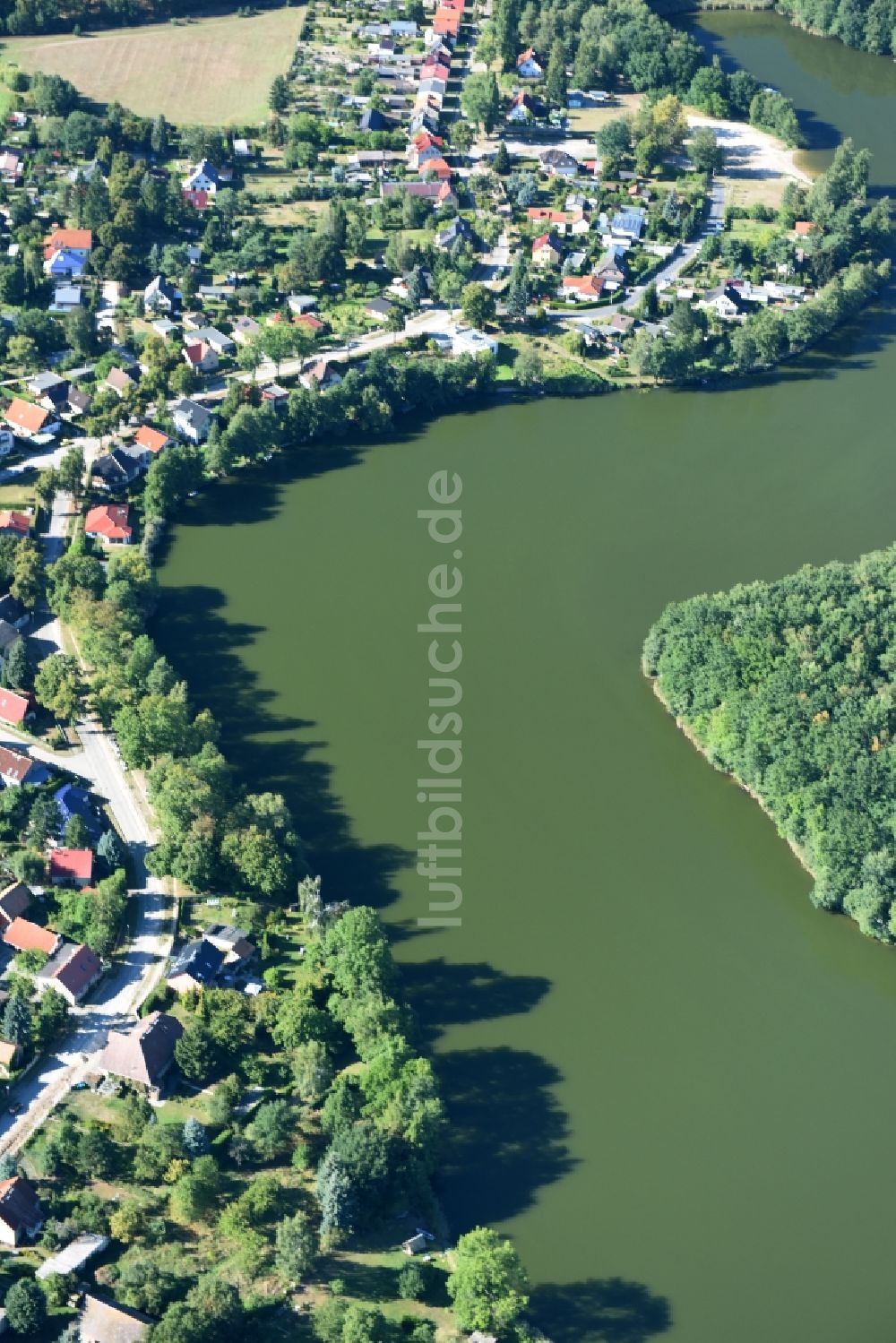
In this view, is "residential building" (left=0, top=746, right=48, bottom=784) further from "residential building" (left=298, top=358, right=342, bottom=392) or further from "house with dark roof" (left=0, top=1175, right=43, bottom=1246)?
"residential building" (left=298, top=358, right=342, bottom=392)

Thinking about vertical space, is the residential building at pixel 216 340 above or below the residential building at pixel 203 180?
below

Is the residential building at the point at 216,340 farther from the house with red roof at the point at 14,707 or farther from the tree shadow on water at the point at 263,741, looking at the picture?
the house with red roof at the point at 14,707

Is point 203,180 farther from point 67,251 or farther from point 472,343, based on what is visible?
point 472,343

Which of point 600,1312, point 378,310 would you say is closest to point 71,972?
point 600,1312

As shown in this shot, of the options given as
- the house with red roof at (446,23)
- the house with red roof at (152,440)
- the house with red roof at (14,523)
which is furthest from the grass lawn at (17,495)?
the house with red roof at (446,23)

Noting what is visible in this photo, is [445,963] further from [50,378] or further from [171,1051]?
[50,378]

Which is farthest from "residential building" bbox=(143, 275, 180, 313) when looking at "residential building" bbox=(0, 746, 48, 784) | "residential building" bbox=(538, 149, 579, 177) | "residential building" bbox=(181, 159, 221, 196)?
"residential building" bbox=(0, 746, 48, 784)
